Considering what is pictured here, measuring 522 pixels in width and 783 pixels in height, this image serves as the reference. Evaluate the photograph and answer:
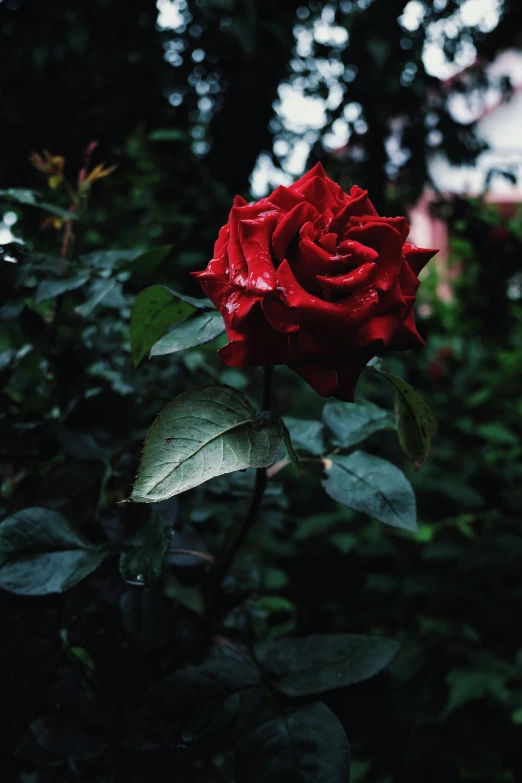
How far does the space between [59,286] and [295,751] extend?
19.1 inches

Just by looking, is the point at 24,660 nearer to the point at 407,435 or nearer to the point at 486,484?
the point at 407,435

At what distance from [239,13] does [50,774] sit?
1595mm

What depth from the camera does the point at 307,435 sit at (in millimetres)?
670

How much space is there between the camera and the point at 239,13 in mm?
1565

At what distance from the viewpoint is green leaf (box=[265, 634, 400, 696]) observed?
0.58 m

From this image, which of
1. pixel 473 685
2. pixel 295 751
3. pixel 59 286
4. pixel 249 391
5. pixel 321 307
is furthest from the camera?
pixel 249 391

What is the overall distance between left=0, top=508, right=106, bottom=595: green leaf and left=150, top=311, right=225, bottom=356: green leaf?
0.18 metres

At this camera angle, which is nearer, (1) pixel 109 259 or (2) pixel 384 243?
(2) pixel 384 243

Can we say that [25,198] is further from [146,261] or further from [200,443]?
[200,443]

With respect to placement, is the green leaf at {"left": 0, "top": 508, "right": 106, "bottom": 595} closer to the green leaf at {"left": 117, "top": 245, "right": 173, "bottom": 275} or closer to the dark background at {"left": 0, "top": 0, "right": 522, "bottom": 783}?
the dark background at {"left": 0, "top": 0, "right": 522, "bottom": 783}

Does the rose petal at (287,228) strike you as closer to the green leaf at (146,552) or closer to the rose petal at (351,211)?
the rose petal at (351,211)

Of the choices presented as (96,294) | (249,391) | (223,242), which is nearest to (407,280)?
(223,242)

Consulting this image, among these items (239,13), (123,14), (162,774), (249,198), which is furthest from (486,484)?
(123,14)

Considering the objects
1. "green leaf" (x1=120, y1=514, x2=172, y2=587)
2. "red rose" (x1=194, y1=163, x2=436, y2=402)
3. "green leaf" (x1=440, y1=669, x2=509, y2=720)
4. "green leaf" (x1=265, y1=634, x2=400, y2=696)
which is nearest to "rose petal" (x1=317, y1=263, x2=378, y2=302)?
"red rose" (x1=194, y1=163, x2=436, y2=402)
